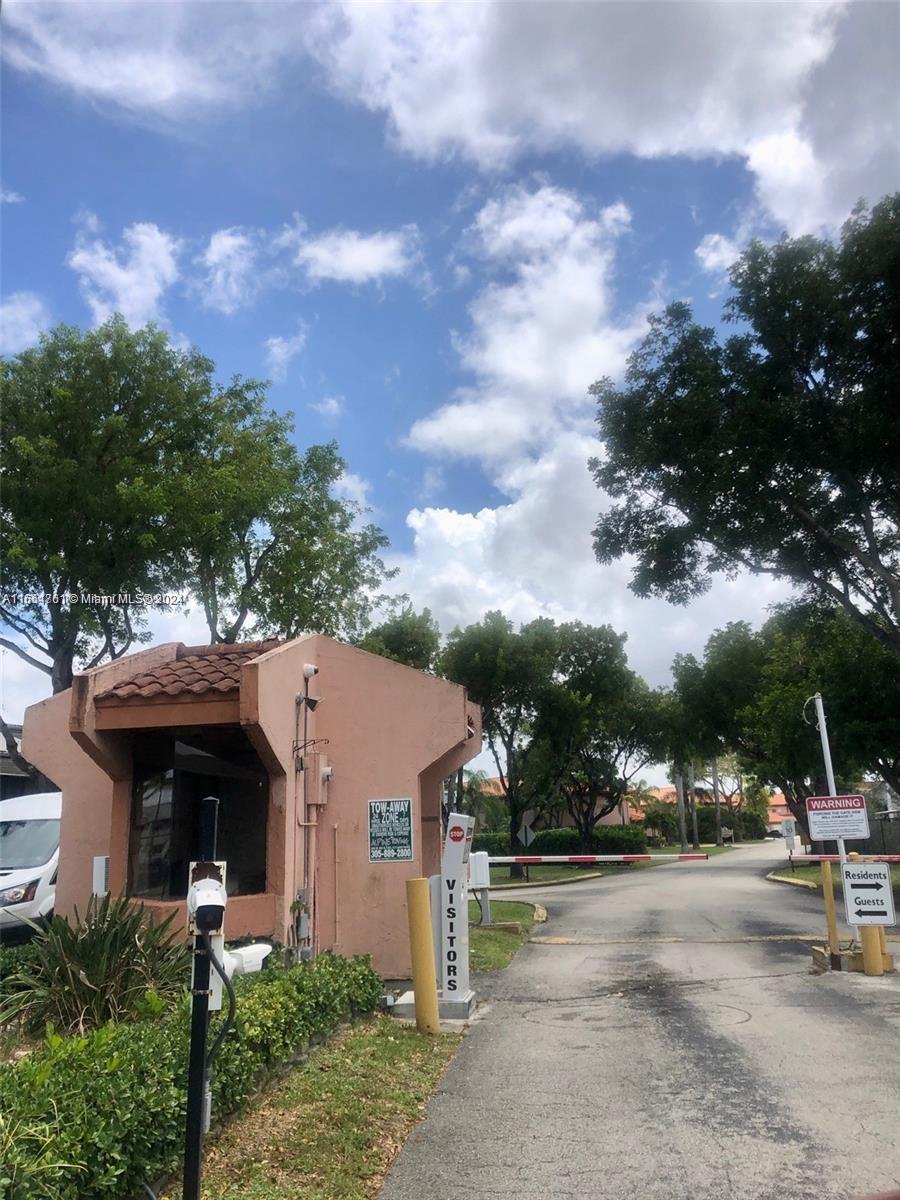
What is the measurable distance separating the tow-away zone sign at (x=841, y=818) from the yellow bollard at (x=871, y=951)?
1.07 meters

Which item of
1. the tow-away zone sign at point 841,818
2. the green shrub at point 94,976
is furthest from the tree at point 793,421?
the green shrub at point 94,976

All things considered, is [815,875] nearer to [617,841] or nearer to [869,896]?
[617,841]

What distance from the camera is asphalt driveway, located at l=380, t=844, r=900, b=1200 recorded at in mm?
4719

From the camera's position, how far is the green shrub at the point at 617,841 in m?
49.2

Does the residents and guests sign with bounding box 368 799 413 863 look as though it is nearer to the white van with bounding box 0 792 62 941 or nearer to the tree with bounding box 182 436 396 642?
the white van with bounding box 0 792 62 941

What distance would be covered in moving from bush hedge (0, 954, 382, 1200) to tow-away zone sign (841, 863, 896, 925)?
7336 millimetres

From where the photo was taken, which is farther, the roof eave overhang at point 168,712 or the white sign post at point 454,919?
the white sign post at point 454,919

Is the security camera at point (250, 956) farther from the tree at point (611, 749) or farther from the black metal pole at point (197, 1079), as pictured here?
the tree at point (611, 749)

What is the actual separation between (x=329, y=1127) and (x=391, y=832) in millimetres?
4140

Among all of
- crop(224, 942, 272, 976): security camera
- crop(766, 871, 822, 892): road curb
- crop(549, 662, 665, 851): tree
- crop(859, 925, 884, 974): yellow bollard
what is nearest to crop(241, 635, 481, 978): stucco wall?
crop(224, 942, 272, 976): security camera

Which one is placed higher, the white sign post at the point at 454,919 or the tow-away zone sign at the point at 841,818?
the tow-away zone sign at the point at 841,818

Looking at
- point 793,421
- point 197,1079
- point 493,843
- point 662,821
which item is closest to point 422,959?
point 197,1079

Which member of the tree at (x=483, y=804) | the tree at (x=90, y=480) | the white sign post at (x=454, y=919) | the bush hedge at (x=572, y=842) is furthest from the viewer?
the tree at (x=483, y=804)

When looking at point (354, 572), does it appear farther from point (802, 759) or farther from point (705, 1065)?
point (705, 1065)
